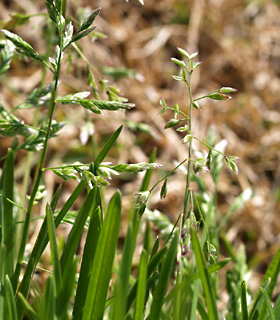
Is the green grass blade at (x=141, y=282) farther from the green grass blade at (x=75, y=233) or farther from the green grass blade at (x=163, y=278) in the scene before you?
the green grass blade at (x=75, y=233)

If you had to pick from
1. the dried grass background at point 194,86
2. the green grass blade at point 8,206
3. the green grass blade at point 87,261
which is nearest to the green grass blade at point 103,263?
the green grass blade at point 87,261

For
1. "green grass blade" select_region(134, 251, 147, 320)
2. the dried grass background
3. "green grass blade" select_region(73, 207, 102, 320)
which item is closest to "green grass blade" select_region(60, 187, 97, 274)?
"green grass blade" select_region(73, 207, 102, 320)

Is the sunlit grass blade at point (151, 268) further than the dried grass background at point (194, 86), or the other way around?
the dried grass background at point (194, 86)

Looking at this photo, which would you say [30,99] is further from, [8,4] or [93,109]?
[8,4]

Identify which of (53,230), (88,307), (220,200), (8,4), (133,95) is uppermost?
(8,4)

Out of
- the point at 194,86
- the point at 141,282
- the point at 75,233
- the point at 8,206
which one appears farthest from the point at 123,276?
the point at 194,86

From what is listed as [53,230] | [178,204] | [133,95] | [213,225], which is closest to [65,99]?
[53,230]
